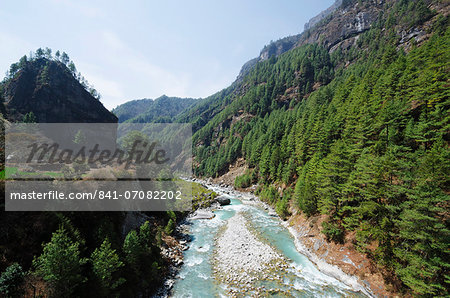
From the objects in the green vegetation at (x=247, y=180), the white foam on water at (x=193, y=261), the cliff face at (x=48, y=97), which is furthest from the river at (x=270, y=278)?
the cliff face at (x=48, y=97)

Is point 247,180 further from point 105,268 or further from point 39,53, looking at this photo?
point 39,53

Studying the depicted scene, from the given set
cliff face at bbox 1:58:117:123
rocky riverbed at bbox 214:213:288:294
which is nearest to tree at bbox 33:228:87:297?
rocky riverbed at bbox 214:213:288:294

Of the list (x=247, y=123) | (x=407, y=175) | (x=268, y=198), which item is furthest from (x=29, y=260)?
(x=247, y=123)

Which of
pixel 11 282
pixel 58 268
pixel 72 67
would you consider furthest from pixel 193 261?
pixel 72 67

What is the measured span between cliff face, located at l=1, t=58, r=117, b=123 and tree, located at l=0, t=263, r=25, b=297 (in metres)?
100.0

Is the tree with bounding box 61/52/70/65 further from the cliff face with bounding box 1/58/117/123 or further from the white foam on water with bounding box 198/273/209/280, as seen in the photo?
the white foam on water with bounding box 198/273/209/280

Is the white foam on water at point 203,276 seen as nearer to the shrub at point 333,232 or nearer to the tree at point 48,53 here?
the shrub at point 333,232

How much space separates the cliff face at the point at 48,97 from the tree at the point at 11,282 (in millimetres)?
99951

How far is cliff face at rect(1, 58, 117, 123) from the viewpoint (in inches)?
3140

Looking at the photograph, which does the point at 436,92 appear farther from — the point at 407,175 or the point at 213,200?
the point at 213,200

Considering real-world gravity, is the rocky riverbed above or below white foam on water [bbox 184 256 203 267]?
above

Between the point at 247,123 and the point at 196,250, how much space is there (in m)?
113

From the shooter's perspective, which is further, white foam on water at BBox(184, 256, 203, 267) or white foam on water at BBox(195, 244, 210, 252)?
white foam on water at BBox(195, 244, 210, 252)

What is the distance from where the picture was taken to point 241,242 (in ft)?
94.8
